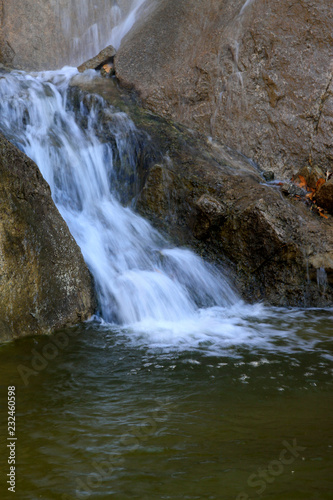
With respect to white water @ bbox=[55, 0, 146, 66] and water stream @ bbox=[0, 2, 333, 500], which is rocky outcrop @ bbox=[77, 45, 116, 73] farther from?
water stream @ bbox=[0, 2, 333, 500]

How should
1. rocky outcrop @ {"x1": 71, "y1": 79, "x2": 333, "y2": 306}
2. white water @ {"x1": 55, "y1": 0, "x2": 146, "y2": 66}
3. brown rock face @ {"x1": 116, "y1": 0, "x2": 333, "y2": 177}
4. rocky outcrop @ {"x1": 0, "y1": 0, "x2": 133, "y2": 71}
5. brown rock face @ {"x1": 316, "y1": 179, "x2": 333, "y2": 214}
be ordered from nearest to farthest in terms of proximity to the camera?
rocky outcrop @ {"x1": 71, "y1": 79, "x2": 333, "y2": 306}
brown rock face @ {"x1": 316, "y1": 179, "x2": 333, "y2": 214}
brown rock face @ {"x1": 116, "y1": 0, "x2": 333, "y2": 177}
rocky outcrop @ {"x1": 0, "y1": 0, "x2": 133, "y2": 71}
white water @ {"x1": 55, "y1": 0, "x2": 146, "y2": 66}

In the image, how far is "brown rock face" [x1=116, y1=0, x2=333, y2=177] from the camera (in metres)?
7.80

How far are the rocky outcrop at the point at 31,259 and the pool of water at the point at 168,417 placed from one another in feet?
0.84

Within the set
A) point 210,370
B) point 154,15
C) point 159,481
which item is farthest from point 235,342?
point 154,15

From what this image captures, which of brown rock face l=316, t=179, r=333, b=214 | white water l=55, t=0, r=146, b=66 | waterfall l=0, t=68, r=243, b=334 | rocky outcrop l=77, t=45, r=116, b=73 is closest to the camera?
waterfall l=0, t=68, r=243, b=334

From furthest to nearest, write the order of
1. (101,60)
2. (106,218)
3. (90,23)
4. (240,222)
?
(90,23), (101,60), (106,218), (240,222)

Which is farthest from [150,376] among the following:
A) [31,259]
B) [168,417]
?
[31,259]

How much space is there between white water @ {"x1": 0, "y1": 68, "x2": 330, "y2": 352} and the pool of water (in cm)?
31

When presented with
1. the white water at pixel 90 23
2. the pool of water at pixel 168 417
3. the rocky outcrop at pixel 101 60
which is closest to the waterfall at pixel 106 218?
the pool of water at pixel 168 417

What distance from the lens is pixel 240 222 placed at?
599 centimetres

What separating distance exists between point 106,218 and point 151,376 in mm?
3218

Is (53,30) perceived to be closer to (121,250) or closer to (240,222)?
(121,250)

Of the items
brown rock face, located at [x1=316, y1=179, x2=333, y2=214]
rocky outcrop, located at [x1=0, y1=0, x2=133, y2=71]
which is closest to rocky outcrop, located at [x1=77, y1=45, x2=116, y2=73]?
rocky outcrop, located at [x1=0, y1=0, x2=133, y2=71]

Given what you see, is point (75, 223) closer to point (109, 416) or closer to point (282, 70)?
point (109, 416)
